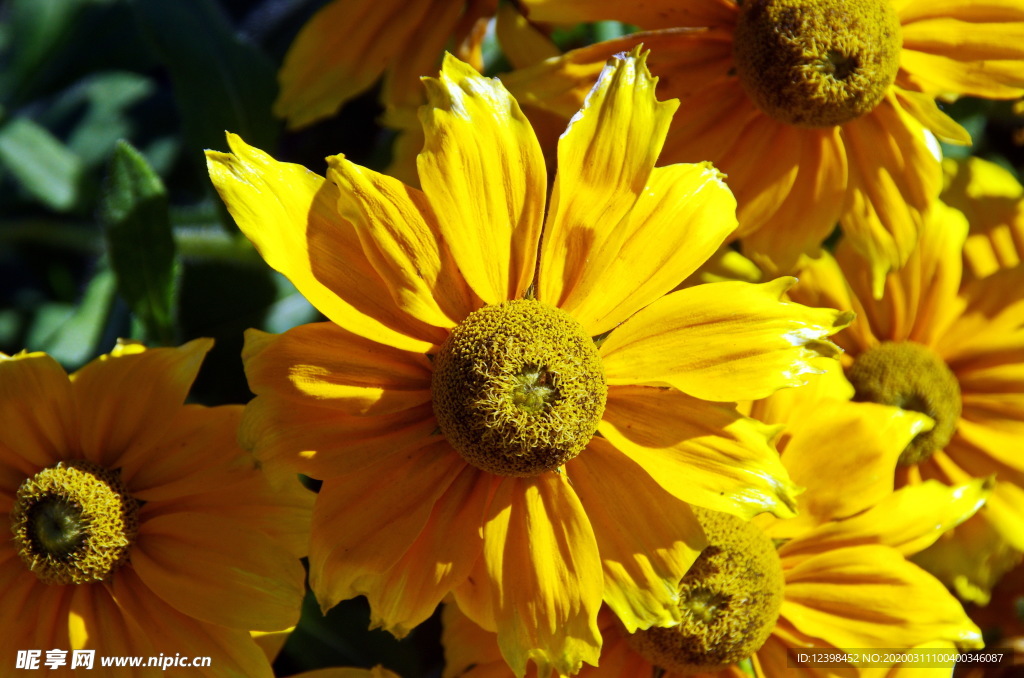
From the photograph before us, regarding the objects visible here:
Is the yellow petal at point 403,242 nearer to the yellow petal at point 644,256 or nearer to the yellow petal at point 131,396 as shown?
the yellow petal at point 644,256

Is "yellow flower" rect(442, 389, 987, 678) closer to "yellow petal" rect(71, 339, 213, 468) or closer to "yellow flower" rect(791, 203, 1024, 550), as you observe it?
"yellow flower" rect(791, 203, 1024, 550)

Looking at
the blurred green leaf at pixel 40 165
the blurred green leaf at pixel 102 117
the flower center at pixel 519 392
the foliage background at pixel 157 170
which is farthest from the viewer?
the blurred green leaf at pixel 102 117

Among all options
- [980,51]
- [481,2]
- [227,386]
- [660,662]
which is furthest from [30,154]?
[980,51]

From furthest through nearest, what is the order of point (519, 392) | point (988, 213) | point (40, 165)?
point (40, 165) → point (988, 213) → point (519, 392)

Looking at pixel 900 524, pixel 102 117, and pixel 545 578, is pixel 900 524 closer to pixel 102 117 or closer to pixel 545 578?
pixel 545 578

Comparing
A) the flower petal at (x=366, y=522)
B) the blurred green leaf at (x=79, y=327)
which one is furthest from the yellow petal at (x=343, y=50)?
the flower petal at (x=366, y=522)

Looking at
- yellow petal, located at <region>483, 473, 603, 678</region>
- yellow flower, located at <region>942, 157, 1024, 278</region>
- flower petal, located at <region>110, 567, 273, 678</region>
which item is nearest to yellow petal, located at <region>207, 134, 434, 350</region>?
yellow petal, located at <region>483, 473, 603, 678</region>

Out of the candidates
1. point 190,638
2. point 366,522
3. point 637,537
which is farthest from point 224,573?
point 637,537
